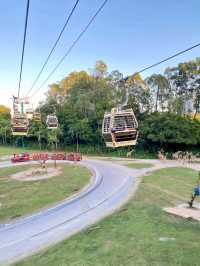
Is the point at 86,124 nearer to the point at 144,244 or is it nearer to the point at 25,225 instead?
the point at 25,225

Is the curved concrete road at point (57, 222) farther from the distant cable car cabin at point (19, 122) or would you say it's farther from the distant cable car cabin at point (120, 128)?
the distant cable car cabin at point (19, 122)

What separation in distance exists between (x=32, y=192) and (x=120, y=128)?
10.5m

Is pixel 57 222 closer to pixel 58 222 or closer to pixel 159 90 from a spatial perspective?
pixel 58 222

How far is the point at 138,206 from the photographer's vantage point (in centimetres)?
1303

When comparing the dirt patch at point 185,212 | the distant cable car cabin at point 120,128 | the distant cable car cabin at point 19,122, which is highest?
the distant cable car cabin at point 19,122

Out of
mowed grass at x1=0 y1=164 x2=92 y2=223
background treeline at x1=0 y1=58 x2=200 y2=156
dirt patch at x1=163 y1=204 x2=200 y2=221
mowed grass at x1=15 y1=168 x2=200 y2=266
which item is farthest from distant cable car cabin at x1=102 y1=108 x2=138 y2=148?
background treeline at x1=0 y1=58 x2=200 y2=156

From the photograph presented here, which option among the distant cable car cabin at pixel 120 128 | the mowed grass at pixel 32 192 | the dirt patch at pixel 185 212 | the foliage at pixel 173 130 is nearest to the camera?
the distant cable car cabin at pixel 120 128

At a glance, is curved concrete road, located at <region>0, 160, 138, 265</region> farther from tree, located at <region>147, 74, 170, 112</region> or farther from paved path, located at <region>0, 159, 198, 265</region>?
tree, located at <region>147, 74, 170, 112</region>

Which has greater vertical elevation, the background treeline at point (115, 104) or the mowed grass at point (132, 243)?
the background treeline at point (115, 104)

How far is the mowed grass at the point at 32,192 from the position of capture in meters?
14.2

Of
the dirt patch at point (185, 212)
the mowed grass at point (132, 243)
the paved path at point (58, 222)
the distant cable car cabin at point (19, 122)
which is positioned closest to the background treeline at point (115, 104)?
the distant cable car cabin at point (19, 122)

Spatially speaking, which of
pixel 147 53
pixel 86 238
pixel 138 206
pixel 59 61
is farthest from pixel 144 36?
pixel 86 238

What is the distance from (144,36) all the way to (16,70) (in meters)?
11.4

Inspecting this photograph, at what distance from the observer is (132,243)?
8430mm
